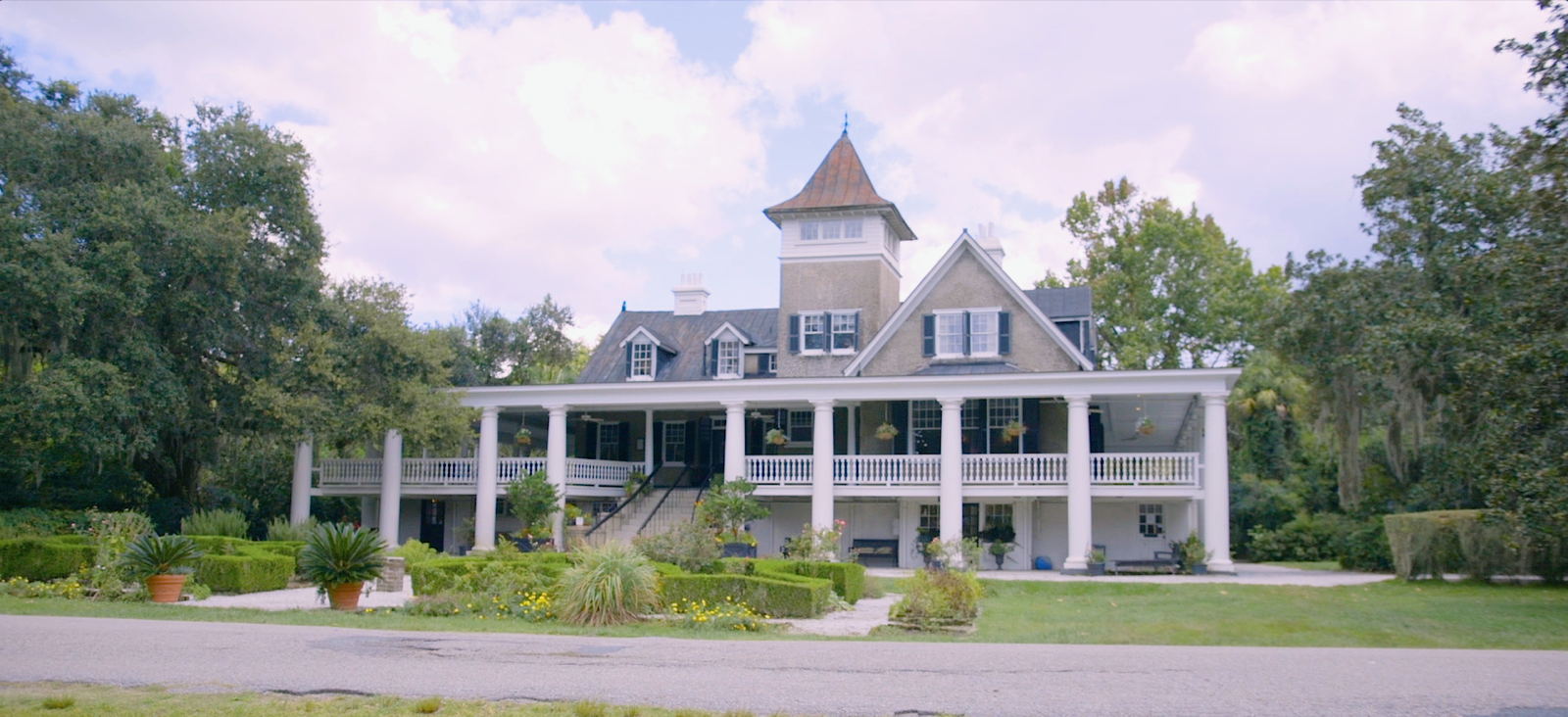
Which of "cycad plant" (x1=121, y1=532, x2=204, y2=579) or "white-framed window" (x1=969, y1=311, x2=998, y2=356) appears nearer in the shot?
"cycad plant" (x1=121, y1=532, x2=204, y2=579)

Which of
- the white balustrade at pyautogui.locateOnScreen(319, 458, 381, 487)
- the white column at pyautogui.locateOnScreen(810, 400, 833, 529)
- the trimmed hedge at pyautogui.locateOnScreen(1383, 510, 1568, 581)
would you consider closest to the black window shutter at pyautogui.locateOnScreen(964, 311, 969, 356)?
the white column at pyautogui.locateOnScreen(810, 400, 833, 529)

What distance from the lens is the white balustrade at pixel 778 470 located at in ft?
102

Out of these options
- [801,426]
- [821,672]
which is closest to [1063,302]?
[801,426]

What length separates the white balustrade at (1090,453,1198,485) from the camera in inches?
1104

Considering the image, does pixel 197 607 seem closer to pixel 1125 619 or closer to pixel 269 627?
pixel 269 627

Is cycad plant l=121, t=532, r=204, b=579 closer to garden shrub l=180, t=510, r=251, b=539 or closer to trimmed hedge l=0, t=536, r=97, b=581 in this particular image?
trimmed hedge l=0, t=536, r=97, b=581

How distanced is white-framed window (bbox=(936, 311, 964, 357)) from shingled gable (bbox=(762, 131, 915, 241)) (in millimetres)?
3945

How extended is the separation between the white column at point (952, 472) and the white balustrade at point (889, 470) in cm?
94

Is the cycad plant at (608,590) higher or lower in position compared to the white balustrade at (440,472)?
lower

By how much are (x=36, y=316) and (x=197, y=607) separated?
488 inches

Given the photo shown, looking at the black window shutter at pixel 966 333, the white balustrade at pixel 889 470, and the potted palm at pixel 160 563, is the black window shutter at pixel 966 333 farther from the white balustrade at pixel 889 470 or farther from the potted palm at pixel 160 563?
the potted palm at pixel 160 563

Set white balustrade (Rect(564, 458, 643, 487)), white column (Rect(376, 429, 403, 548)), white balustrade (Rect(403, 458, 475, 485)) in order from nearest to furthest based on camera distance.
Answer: white column (Rect(376, 429, 403, 548)), white balustrade (Rect(564, 458, 643, 487)), white balustrade (Rect(403, 458, 475, 485))

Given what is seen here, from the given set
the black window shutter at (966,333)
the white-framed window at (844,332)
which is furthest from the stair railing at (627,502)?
the black window shutter at (966,333)

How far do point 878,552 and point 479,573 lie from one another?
15.2 metres
